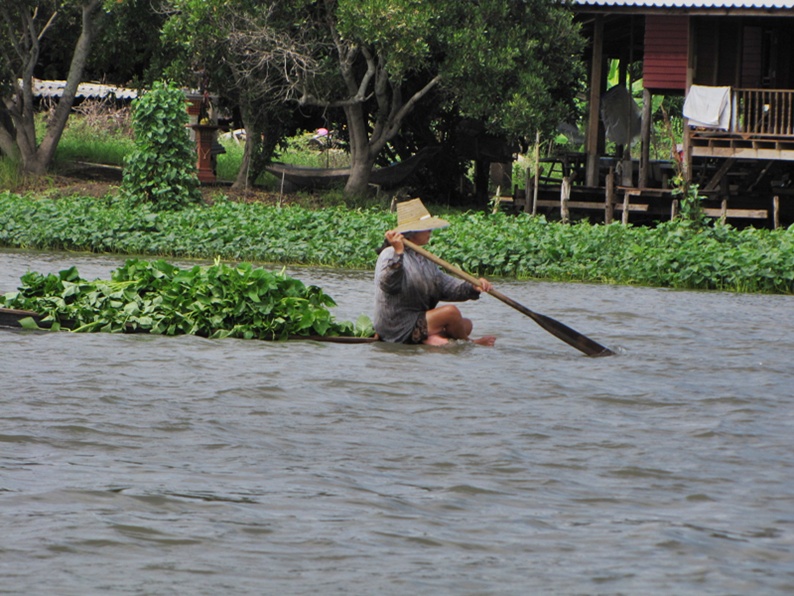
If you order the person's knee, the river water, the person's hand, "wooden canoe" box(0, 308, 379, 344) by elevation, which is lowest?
the river water

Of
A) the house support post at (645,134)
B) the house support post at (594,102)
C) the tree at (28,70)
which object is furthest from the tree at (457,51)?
the tree at (28,70)

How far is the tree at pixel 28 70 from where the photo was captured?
22719 mm

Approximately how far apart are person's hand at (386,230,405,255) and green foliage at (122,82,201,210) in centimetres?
1146

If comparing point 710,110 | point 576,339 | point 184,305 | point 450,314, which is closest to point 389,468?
point 450,314

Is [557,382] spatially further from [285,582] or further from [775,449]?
[285,582]

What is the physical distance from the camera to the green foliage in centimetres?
1962

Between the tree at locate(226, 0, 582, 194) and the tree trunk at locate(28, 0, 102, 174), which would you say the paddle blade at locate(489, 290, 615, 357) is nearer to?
the tree at locate(226, 0, 582, 194)

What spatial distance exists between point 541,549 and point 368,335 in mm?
5112

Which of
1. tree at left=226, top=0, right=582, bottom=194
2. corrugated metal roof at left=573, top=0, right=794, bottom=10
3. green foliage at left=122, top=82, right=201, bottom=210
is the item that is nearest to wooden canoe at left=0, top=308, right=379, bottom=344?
green foliage at left=122, top=82, right=201, bottom=210

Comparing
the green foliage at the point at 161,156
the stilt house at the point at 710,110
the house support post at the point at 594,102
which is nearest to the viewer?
the stilt house at the point at 710,110

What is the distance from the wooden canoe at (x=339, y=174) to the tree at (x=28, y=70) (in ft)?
13.1

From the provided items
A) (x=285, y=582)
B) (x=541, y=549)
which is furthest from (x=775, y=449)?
(x=285, y=582)

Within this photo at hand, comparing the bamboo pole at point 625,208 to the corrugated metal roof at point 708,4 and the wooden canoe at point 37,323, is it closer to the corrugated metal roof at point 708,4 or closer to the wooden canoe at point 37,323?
the corrugated metal roof at point 708,4

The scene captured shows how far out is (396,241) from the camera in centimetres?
850
